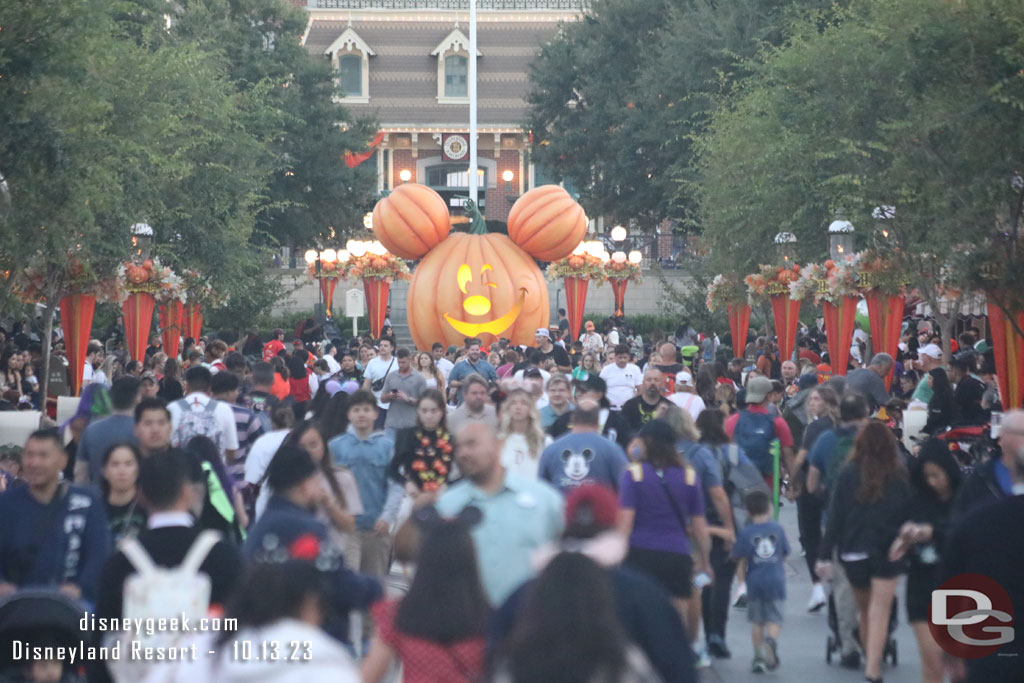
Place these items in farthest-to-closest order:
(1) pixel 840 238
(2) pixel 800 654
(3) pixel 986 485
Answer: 1. (1) pixel 840 238
2. (2) pixel 800 654
3. (3) pixel 986 485

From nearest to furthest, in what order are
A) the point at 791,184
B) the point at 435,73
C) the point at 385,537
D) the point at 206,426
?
1. the point at 385,537
2. the point at 206,426
3. the point at 791,184
4. the point at 435,73

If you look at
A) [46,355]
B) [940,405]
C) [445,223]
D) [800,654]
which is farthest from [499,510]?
[445,223]

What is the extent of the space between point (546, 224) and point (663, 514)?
21.5 metres

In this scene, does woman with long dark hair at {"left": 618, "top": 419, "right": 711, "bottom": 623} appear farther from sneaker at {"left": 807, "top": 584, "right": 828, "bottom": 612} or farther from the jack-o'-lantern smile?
the jack-o'-lantern smile

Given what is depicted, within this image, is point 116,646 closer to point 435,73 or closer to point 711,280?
point 711,280

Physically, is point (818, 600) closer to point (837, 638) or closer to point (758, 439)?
point (758, 439)

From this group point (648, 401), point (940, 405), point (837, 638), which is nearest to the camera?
point (837, 638)

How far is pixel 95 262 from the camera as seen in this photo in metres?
19.5

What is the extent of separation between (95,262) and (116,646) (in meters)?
Result: 15.1

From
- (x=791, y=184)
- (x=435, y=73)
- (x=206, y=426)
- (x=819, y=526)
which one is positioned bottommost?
(x=819, y=526)

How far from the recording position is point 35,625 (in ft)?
17.0

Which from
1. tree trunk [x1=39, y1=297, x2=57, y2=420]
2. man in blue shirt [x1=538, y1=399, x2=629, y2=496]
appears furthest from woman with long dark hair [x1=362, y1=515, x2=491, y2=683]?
tree trunk [x1=39, y1=297, x2=57, y2=420]

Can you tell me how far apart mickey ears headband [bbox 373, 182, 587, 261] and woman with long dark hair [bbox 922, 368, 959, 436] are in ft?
49.5

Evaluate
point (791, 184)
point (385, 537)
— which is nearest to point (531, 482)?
point (385, 537)
